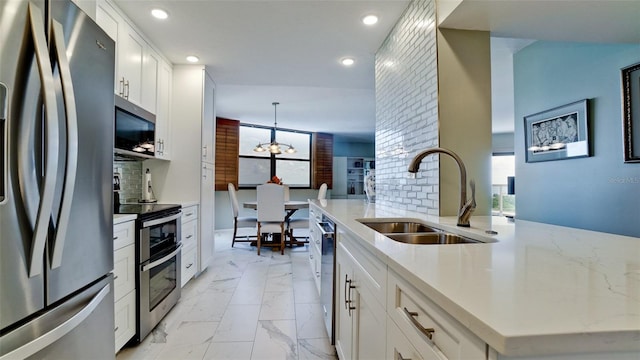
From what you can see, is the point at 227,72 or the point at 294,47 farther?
the point at 227,72

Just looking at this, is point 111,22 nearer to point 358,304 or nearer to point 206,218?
point 206,218

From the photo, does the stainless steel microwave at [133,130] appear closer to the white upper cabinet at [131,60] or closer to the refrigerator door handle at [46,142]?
the white upper cabinet at [131,60]

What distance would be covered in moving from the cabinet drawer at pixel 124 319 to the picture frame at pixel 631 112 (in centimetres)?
351

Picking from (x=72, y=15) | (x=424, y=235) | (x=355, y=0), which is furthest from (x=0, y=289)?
(x=355, y=0)

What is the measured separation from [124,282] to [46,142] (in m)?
1.23

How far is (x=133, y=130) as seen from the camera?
2369 millimetres

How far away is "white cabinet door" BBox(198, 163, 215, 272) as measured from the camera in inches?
129

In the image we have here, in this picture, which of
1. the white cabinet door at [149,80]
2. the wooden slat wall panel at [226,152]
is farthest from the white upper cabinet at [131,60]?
the wooden slat wall panel at [226,152]

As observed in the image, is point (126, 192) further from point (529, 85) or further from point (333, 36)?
point (529, 85)

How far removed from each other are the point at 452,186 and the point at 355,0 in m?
1.50

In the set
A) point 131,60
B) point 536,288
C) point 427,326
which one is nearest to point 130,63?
point 131,60

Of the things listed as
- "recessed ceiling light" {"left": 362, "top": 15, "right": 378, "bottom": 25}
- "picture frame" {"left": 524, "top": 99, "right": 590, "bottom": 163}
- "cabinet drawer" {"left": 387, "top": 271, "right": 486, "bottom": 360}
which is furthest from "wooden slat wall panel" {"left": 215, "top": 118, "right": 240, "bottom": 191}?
"cabinet drawer" {"left": 387, "top": 271, "right": 486, "bottom": 360}

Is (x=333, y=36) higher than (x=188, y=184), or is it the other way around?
(x=333, y=36)

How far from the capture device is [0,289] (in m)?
0.76
